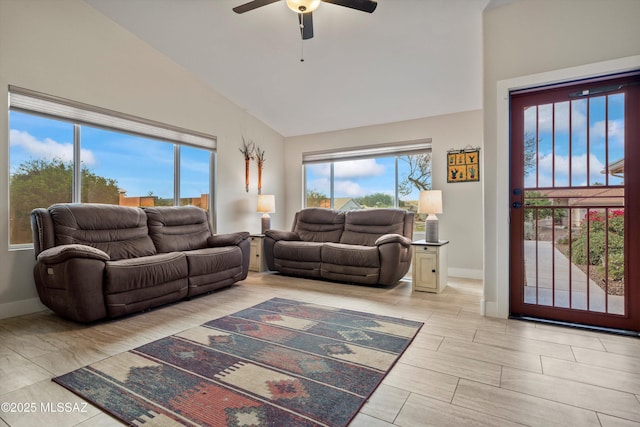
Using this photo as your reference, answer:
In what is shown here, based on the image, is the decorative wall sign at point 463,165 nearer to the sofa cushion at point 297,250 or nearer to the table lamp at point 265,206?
the sofa cushion at point 297,250

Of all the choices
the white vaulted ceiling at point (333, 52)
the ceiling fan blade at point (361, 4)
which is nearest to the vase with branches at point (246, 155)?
the white vaulted ceiling at point (333, 52)

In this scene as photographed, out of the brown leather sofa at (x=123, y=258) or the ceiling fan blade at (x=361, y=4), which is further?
the brown leather sofa at (x=123, y=258)

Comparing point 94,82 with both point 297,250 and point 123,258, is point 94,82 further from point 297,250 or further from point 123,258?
point 297,250

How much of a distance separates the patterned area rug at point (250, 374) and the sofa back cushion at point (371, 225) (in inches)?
78.9

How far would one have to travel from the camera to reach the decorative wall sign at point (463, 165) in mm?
4602

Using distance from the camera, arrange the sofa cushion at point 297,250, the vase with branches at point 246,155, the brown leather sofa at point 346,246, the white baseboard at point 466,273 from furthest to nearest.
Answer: the vase with branches at point 246,155 < the white baseboard at point 466,273 < the sofa cushion at point 297,250 < the brown leather sofa at point 346,246

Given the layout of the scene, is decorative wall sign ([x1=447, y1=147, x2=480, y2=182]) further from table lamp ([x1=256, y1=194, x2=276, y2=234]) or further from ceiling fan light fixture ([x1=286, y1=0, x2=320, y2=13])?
ceiling fan light fixture ([x1=286, y1=0, x2=320, y2=13])

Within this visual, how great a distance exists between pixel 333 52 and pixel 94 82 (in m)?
2.71

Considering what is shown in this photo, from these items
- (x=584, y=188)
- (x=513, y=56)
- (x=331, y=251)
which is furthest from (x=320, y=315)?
(x=513, y=56)

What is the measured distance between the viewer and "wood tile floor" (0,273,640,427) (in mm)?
1530

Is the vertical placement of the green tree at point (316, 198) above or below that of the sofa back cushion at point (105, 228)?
above

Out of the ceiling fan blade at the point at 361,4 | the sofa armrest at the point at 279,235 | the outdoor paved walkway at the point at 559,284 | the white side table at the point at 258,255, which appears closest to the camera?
the ceiling fan blade at the point at 361,4

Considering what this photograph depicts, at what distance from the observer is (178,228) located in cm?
411

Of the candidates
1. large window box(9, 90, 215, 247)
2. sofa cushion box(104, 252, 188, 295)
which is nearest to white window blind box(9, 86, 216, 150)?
large window box(9, 90, 215, 247)
